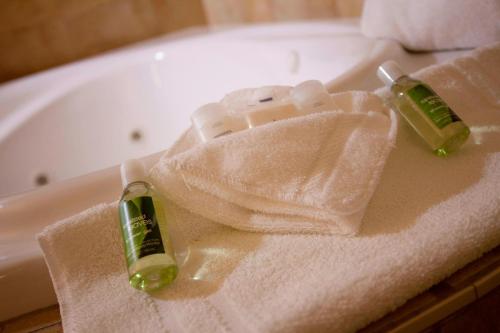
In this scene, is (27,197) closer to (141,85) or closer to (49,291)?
(49,291)

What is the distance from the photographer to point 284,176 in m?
0.49

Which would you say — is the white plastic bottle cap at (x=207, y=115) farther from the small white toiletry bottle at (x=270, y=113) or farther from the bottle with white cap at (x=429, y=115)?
the bottle with white cap at (x=429, y=115)

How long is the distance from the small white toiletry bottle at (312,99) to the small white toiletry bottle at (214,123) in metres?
0.08

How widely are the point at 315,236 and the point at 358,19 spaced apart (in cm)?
92

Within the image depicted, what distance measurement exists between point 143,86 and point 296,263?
1092 millimetres

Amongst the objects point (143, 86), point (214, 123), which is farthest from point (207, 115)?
point (143, 86)

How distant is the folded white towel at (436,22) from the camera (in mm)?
770

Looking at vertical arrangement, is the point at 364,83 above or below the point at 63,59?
below

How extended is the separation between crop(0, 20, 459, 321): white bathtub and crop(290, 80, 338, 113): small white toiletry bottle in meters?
0.24

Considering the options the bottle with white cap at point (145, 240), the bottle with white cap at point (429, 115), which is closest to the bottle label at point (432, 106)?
the bottle with white cap at point (429, 115)

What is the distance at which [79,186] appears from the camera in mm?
568

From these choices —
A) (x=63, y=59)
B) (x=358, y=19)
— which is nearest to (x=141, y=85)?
(x=63, y=59)

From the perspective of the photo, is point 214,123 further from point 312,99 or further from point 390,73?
point 390,73

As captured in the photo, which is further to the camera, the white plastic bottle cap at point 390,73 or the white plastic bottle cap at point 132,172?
the white plastic bottle cap at point 390,73
